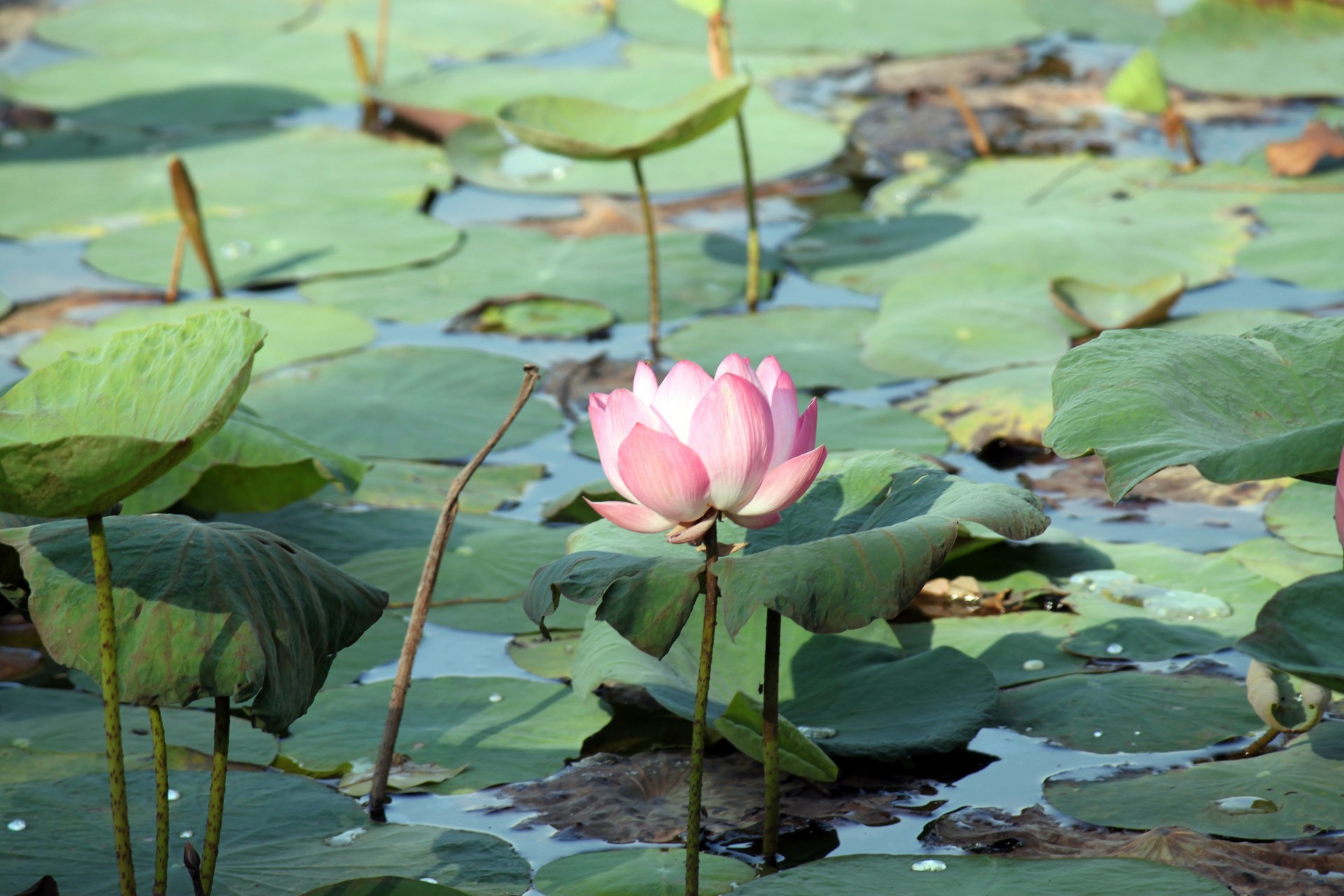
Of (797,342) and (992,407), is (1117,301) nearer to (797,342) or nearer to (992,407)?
(992,407)

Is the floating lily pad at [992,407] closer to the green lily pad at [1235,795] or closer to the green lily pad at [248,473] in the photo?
the green lily pad at [1235,795]

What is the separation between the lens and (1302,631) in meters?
1.42

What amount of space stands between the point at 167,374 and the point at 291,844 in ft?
Result: 2.13

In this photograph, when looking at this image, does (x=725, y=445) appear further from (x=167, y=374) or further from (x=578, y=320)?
(x=578, y=320)

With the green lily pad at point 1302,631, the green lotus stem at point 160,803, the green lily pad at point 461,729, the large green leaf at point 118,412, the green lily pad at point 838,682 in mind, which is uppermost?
the large green leaf at point 118,412

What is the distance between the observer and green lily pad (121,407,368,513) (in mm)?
2225

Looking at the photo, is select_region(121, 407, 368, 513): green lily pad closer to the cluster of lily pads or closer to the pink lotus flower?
the cluster of lily pads

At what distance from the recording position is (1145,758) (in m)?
1.78

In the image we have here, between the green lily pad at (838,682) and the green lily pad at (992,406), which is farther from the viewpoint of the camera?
the green lily pad at (992,406)

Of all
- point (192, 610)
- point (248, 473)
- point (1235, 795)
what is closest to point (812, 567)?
point (192, 610)

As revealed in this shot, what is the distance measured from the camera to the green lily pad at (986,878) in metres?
1.37

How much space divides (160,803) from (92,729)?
2.25 feet

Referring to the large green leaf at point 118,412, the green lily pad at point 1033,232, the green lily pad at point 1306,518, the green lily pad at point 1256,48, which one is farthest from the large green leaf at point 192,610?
the green lily pad at point 1256,48

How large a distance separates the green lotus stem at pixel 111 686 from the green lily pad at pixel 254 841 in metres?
0.18
